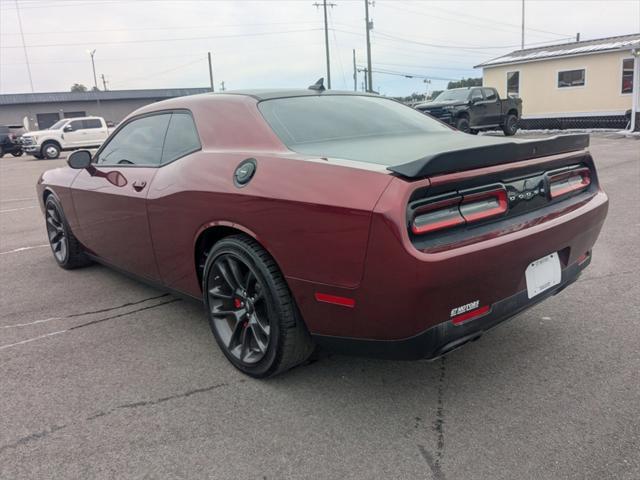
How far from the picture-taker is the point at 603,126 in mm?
20484

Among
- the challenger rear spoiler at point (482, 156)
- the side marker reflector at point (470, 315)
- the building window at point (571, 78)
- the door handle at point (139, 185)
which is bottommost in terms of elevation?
the side marker reflector at point (470, 315)

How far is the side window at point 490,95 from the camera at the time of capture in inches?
725

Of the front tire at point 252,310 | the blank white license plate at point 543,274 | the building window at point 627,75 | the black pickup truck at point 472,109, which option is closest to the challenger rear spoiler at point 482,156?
the blank white license plate at point 543,274

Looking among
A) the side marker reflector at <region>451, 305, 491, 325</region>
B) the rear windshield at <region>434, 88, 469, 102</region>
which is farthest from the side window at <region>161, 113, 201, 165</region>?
the rear windshield at <region>434, 88, 469, 102</region>

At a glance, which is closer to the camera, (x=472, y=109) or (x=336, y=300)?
(x=336, y=300)

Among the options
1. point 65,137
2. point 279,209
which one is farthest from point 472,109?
point 65,137

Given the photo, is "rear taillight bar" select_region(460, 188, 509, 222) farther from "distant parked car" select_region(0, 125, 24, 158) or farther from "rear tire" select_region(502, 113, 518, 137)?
"distant parked car" select_region(0, 125, 24, 158)

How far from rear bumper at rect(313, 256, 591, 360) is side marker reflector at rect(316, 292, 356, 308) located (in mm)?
185

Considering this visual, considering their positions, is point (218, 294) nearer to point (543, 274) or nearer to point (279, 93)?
point (279, 93)

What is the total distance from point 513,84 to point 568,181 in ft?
75.2

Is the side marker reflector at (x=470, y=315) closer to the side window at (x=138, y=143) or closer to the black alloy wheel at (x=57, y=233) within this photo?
the side window at (x=138, y=143)

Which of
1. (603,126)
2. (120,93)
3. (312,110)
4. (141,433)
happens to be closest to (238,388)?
(141,433)

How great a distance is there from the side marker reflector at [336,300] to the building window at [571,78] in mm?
22219

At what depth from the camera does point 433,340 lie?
7.13 ft
